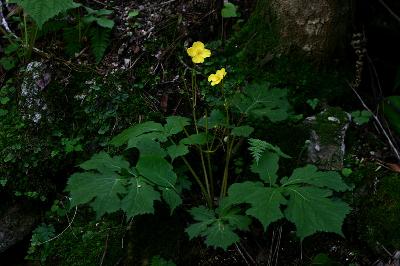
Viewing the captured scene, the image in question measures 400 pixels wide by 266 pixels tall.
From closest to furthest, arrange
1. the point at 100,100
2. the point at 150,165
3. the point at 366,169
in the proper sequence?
the point at 150,165 → the point at 366,169 → the point at 100,100

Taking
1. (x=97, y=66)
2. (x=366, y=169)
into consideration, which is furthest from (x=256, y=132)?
(x=97, y=66)

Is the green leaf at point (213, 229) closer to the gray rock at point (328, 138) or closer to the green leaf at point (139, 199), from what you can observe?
the green leaf at point (139, 199)

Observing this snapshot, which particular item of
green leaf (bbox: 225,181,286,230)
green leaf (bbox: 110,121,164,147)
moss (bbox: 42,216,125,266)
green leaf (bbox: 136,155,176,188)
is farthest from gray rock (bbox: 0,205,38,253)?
green leaf (bbox: 225,181,286,230)

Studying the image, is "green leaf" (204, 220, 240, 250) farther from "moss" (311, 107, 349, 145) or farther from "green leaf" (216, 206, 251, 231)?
"moss" (311, 107, 349, 145)

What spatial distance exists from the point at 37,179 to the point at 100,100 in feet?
2.60

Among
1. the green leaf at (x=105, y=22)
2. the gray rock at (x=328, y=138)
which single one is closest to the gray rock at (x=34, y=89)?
the green leaf at (x=105, y=22)

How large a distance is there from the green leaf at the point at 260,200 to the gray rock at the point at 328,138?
80 cm

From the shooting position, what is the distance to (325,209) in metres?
2.16

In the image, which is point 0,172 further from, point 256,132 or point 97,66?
point 256,132

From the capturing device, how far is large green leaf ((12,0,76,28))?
2955 mm

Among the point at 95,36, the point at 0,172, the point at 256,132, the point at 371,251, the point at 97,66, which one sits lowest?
the point at 371,251

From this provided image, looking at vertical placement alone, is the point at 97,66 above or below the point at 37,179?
above

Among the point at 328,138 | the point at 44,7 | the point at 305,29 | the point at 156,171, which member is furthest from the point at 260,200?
the point at 44,7

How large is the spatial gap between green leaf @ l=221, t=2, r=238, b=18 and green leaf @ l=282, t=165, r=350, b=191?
6.24 ft
